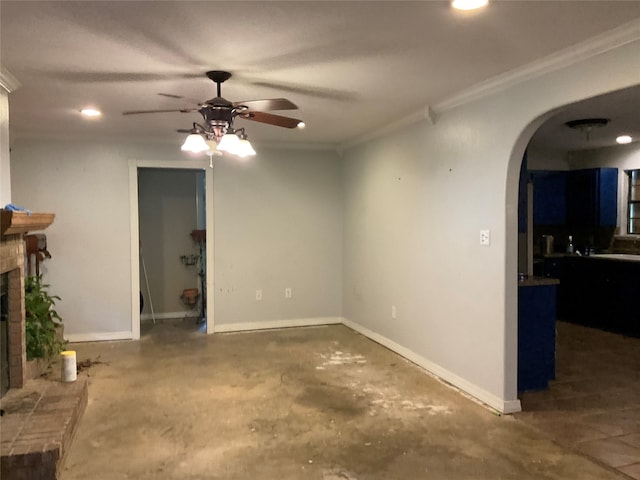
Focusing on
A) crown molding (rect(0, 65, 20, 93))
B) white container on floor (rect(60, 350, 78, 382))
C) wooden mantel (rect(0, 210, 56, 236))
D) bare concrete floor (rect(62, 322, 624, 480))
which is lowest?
bare concrete floor (rect(62, 322, 624, 480))

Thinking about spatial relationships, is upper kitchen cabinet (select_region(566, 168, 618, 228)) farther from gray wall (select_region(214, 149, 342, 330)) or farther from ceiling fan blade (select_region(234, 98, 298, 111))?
ceiling fan blade (select_region(234, 98, 298, 111))

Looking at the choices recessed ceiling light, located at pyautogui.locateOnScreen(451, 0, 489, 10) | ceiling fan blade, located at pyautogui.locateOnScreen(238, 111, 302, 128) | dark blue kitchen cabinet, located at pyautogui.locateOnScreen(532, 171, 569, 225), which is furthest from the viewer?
dark blue kitchen cabinet, located at pyautogui.locateOnScreen(532, 171, 569, 225)

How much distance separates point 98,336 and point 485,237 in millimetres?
4250

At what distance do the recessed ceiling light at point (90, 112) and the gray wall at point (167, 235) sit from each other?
235 cm

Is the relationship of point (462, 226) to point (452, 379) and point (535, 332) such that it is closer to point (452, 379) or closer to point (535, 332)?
point (535, 332)

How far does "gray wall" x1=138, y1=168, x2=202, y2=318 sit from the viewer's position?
22.4 feet

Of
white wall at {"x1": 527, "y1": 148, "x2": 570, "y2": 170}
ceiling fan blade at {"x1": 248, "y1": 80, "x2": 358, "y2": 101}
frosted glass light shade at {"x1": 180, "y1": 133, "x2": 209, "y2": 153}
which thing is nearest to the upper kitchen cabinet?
white wall at {"x1": 527, "y1": 148, "x2": 570, "y2": 170}

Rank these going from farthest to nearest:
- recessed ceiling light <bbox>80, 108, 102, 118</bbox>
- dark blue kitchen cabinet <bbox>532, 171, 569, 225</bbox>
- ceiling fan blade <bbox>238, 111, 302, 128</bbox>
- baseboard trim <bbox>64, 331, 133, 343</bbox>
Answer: dark blue kitchen cabinet <bbox>532, 171, 569, 225</bbox>
baseboard trim <bbox>64, 331, 133, 343</bbox>
recessed ceiling light <bbox>80, 108, 102, 118</bbox>
ceiling fan blade <bbox>238, 111, 302, 128</bbox>

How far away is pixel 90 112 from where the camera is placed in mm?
4320

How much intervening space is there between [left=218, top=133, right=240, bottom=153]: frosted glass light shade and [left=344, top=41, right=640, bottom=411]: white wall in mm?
1752

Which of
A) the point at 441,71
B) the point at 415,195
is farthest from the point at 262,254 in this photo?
the point at 441,71

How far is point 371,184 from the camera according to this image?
5.50 m

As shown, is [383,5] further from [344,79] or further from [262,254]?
[262,254]

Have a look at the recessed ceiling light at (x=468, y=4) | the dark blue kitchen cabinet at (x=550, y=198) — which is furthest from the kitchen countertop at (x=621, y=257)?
the recessed ceiling light at (x=468, y=4)
